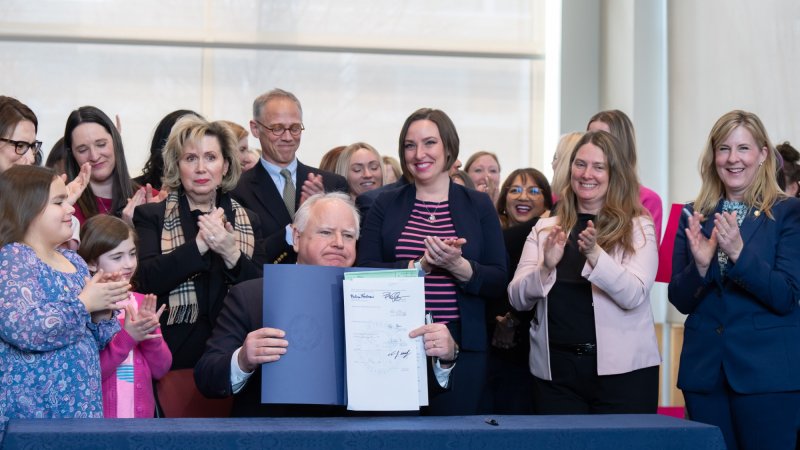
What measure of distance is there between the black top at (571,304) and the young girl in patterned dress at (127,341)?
4.53 ft

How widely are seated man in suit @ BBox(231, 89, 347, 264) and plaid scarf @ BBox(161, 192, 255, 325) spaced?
326 millimetres

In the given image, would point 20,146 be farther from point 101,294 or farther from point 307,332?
Result: point 307,332

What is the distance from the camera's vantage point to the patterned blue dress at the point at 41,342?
2.78 meters

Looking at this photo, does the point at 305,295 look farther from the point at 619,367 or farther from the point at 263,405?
the point at 619,367

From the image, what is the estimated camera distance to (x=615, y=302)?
12.1ft

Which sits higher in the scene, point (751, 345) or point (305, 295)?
point (305, 295)

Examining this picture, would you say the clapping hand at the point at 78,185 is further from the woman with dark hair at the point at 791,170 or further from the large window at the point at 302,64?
the large window at the point at 302,64

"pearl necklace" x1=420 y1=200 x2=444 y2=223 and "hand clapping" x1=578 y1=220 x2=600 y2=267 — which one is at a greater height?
"pearl necklace" x1=420 y1=200 x2=444 y2=223

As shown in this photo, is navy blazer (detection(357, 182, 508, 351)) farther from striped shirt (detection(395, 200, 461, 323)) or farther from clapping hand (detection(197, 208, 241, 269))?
clapping hand (detection(197, 208, 241, 269))

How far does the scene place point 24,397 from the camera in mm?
2840

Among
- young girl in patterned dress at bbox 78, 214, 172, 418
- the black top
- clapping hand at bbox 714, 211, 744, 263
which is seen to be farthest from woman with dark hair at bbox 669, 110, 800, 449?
young girl in patterned dress at bbox 78, 214, 172, 418

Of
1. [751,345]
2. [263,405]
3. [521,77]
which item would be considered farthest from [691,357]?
[521,77]

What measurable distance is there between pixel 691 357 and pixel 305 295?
5.42ft

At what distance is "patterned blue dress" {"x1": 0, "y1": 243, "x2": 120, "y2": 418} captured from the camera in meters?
2.78
